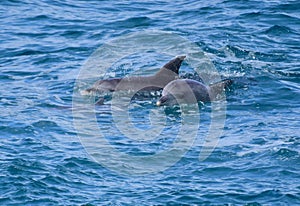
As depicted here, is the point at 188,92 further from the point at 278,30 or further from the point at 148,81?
the point at 278,30

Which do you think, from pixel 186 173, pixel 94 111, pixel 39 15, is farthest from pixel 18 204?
pixel 39 15

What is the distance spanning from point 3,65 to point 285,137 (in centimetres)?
947

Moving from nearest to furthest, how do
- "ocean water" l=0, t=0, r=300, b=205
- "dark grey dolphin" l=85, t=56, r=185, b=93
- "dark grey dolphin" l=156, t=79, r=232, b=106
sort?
"ocean water" l=0, t=0, r=300, b=205
"dark grey dolphin" l=156, t=79, r=232, b=106
"dark grey dolphin" l=85, t=56, r=185, b=93

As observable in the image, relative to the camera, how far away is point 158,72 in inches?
802

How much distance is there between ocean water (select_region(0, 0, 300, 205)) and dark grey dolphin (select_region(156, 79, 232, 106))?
1.05 feet

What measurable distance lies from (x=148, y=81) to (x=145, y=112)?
6.55 ft

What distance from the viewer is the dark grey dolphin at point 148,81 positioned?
19.9 m

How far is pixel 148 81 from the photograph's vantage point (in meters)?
20.2

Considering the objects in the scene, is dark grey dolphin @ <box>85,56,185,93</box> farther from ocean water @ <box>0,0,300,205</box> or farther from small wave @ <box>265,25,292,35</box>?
small wave @ <box>265,25,292,35</box>

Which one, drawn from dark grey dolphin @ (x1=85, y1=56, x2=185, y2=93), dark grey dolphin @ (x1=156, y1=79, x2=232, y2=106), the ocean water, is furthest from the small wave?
dark grey dolphin @ (x1=156, y1=79, x2=232, y2=106)

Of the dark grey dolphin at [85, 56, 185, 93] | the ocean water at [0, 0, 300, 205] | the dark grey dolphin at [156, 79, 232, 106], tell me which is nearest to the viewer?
the ocean water at [0, 0, 300, 205]

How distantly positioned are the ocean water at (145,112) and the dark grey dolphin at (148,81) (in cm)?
80

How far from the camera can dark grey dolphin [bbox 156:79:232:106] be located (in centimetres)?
1873

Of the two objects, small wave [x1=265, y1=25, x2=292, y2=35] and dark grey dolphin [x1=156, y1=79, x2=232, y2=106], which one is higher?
small wave [x1=265, y1=25, x2=292, y2=35]
